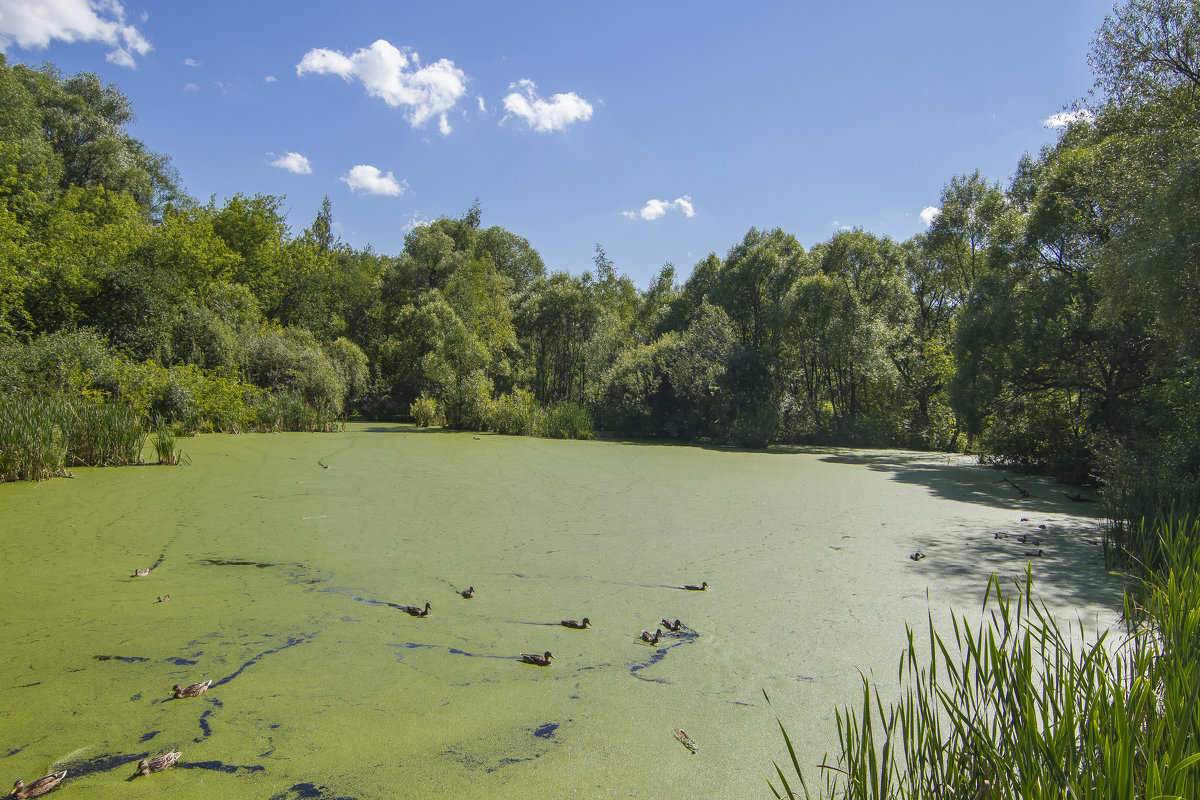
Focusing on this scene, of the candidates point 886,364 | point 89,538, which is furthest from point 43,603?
point 886,364

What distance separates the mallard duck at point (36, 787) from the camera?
1632 millimetres

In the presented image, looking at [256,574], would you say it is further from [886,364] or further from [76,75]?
[76,75]

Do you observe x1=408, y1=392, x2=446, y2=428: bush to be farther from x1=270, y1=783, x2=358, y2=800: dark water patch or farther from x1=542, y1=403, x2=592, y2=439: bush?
x1=270, y1=783, x2=358, y2=800: dark water patch

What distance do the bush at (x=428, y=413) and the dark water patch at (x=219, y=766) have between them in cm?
1495

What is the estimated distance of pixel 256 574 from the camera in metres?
3.70

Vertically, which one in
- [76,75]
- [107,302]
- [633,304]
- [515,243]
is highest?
[76,75]

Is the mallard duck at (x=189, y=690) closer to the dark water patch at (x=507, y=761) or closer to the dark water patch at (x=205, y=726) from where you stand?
the dark water patch at (x=205, y=726)

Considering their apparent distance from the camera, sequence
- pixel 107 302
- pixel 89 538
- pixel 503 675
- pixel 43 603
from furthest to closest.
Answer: pixel 107 302, pixel 89 538, pixel 43 603, pixel 503 675

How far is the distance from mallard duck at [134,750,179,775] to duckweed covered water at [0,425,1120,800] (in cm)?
6

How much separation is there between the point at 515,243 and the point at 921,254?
67.0ft

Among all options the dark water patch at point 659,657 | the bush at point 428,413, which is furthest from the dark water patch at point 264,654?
the bush at point 428,413

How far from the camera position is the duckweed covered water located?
1.91 meters

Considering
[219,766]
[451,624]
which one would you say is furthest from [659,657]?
[219,766]

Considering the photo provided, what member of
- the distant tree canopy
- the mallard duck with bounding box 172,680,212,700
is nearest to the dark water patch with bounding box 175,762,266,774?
the mallard duck with bounding box 172,680,212,700
